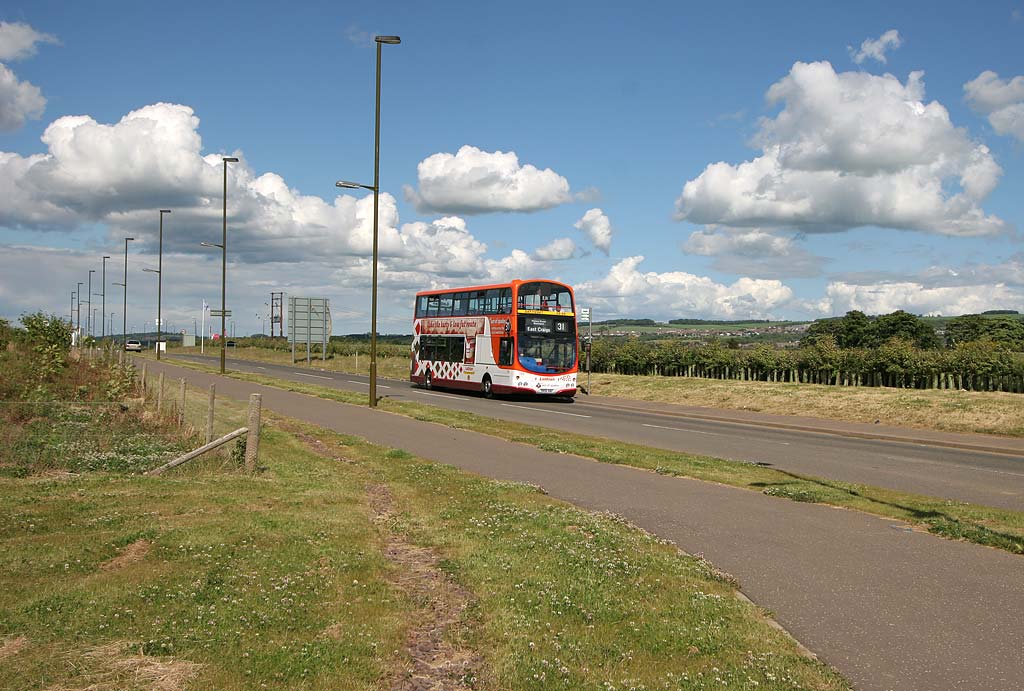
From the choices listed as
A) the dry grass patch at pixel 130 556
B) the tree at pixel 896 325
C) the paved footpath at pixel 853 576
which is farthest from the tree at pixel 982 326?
the dry grass patch at pixel 130 556

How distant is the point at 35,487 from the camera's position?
10352 millimetres

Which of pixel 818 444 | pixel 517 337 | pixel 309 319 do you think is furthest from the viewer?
pixel 309 319

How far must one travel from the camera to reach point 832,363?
3859 cm

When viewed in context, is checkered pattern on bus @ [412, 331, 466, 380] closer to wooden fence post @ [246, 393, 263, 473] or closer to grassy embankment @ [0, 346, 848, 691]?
wooden fence post @ [246, 393, 263, 473]

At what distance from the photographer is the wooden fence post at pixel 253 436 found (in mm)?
12539

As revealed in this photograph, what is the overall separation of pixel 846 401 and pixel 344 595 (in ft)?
88.7

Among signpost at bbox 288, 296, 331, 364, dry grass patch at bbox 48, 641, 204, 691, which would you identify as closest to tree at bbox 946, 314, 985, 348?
signpost at bbox 288, 296, 331, 364

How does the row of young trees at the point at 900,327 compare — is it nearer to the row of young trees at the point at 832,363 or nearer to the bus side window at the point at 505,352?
the row of young trees at the point at 832,363

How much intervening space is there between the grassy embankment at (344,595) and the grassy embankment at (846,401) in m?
19.2

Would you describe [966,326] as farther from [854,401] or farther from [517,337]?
[517,337]

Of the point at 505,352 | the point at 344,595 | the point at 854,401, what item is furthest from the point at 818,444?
the point at 344,595

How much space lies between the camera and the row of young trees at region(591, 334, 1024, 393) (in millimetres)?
31047

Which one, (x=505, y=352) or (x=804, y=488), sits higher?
(x=505, y=352)

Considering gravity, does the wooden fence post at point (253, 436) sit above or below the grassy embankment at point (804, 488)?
above
